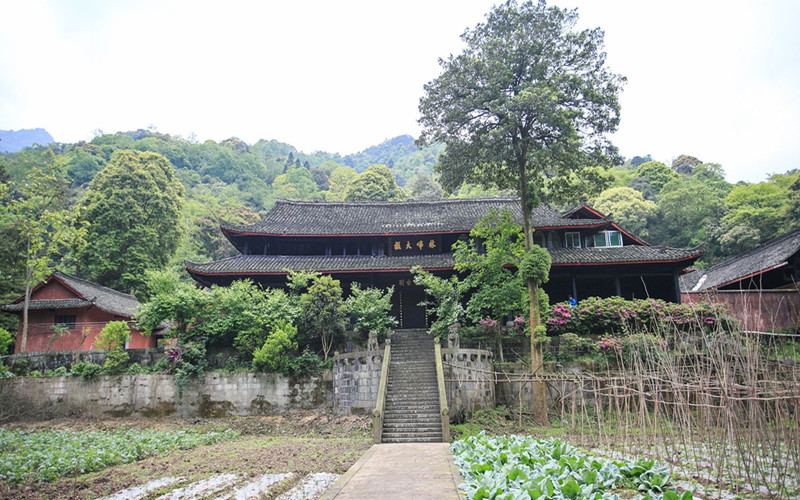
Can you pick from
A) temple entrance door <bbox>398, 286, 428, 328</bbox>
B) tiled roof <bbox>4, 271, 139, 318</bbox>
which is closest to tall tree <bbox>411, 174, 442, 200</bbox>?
temple entrance door <bbox>398, 286, 428, 328</bbox>

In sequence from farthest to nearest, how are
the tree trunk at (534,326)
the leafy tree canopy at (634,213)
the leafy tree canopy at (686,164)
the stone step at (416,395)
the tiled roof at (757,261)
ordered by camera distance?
the leafy tree canopy at (686,164)
the leafy tree canopy at (634,213)
the tiled roof at (757,261)
the tree trunk at (534,326)
the stone step at (416,395)

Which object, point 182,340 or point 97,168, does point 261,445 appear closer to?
point 182,340

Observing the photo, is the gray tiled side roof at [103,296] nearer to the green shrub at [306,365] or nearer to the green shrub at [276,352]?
the green shrub at [276,352]

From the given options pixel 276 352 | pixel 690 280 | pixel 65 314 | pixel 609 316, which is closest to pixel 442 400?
pixel 276 352

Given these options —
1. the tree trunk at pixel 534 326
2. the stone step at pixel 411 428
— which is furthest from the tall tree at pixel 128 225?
the tree trunk at pixel 534 326

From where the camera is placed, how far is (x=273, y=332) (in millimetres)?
18578

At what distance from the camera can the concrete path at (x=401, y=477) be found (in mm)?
7590

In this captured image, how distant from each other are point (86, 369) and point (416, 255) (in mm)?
15557

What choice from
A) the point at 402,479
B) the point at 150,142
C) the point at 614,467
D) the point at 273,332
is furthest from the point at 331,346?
the point at 150,142

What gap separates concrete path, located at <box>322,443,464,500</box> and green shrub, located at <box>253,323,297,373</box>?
733 centimetres

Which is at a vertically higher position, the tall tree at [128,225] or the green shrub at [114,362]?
the tall tree at [128,225]

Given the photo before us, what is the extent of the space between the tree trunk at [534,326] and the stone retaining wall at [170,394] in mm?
7540

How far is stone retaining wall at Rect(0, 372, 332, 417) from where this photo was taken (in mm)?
18344

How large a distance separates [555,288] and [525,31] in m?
12.4
